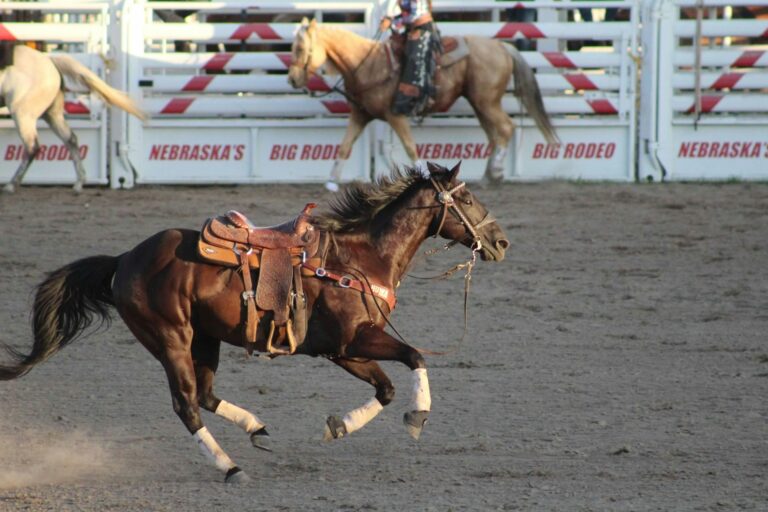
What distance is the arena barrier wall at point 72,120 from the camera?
14.1 m

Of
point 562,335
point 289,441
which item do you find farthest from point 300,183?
point 289,441

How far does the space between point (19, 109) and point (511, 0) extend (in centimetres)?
564

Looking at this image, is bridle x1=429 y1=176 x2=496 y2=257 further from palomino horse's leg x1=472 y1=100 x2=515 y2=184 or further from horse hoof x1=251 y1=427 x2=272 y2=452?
palomino horse's leg x1=472 y1=100 x2=515 y2=184

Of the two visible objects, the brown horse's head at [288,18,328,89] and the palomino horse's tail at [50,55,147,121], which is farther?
the brown horse's head at [288,18,328,89]

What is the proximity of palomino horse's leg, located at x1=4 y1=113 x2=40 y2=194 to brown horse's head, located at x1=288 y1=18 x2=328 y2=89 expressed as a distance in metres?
2.74

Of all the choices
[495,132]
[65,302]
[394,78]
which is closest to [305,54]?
[394,78]

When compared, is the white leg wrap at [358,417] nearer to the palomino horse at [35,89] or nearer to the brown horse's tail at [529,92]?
the palomino horse at [35,89]

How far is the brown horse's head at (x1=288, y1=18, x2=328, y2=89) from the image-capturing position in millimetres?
13289

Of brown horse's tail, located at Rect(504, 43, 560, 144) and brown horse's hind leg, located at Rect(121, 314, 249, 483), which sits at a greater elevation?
brown horse's hind leg, located at Rect(121, 314, 249, 483)

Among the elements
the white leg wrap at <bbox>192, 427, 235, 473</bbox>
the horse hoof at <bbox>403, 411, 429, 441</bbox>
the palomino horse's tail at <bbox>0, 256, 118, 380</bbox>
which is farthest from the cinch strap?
the palomino horse's tail at <bbox>0, 256, 118, 380</bbox>

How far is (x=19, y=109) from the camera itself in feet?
43.5

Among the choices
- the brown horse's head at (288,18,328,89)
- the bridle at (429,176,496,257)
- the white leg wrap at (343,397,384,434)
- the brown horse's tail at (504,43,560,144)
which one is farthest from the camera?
the brown horse's tail at (504,43,560,144)

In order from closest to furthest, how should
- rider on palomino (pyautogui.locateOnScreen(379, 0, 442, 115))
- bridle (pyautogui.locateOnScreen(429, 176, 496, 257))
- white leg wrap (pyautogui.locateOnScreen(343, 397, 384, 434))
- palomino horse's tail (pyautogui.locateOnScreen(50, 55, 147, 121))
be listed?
white leg wrap (pyautogui.locateOnScreen(343, 397, 384, 434)), bridle (pyautogui.locateOnScreen(429, 176, 496, 257)), rider on palomino (pyautogui.locateOnScreen(379, 0, 442, 115)), palomino horse's tail (pyautogui.locateOnScreen(50, 55, 147, 121))

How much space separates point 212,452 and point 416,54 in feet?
26.8
